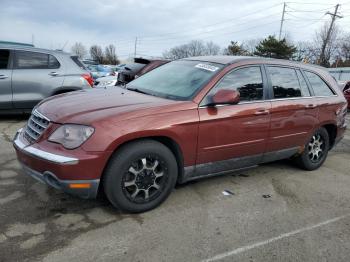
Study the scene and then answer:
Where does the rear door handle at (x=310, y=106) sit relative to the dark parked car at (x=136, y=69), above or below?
below

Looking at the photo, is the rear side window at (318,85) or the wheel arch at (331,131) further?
the wheel arch at (331,131)

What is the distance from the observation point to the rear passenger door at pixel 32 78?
7723 mm

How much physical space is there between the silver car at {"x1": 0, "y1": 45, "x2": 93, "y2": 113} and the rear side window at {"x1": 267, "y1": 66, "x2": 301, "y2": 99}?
5.01 meters

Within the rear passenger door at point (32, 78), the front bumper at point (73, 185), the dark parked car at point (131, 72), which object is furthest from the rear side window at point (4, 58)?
the front bumper at point (73, 185)

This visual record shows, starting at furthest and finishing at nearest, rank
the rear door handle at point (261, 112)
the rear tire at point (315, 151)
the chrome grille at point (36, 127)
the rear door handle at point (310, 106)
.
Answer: the rear tire at point (315, 151) → the rear door handle at point (310, 106) → the rear door handle at point (261, 112) → the chrome grille at point (36, 127)

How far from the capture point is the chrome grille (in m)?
3.52

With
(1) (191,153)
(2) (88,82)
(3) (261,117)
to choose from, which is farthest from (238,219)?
(2) (88,82)

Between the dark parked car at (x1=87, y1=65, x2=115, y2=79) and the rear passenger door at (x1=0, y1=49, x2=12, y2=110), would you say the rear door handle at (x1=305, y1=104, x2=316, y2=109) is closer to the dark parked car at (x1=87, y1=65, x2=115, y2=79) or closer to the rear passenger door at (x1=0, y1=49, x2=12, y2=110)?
the rear passenger door at (x1=0, y1=49, x2=12, y2=110)

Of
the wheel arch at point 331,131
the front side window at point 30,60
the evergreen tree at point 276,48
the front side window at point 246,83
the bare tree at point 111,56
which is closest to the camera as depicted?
the front side window at point 246,83

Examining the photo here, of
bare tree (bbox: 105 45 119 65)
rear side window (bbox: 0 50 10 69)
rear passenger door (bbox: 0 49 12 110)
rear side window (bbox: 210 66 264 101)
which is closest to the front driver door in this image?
rear side window (bbox: 210 66 264 101)

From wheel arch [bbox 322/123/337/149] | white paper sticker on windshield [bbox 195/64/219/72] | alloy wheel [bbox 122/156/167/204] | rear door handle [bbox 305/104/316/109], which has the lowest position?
Answer: alloy wheel [bbox 122/156/167/204]

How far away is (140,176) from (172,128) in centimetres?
58

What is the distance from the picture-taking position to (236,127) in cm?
420

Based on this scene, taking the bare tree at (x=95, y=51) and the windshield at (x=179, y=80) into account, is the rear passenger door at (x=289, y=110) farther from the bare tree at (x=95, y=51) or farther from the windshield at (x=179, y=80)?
the bare tree at (x=95, y=51)
